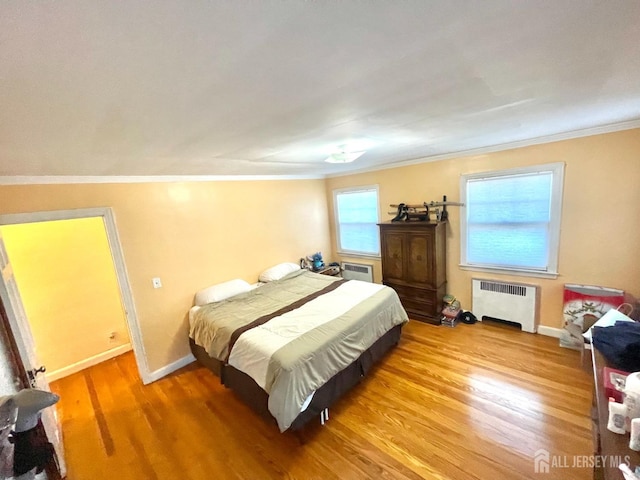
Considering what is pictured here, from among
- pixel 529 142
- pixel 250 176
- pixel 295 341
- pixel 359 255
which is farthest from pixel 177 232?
pixel 529 142

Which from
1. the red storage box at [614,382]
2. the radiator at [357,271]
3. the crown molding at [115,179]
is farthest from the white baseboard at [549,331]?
the crown molding at [115,179]

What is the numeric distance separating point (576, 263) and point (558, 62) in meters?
2.79

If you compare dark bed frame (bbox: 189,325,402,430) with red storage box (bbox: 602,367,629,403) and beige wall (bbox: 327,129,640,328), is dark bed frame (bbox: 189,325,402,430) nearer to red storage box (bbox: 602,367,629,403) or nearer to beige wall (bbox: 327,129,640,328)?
red storage box (bbox: 602,367,629,403)

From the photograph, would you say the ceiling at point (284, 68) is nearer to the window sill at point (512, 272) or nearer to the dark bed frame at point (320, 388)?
the window sill at point (512, 272)

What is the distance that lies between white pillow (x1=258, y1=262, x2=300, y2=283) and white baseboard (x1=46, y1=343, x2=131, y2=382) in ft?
7.01

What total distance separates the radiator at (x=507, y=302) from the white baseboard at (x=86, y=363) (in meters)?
4.98

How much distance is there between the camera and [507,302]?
3369mm

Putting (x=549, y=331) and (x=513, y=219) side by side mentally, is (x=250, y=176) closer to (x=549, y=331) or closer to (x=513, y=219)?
(x=513, y=219)

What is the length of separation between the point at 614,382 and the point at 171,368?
387cm

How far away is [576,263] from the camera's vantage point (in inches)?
115

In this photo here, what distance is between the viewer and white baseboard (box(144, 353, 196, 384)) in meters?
3.08

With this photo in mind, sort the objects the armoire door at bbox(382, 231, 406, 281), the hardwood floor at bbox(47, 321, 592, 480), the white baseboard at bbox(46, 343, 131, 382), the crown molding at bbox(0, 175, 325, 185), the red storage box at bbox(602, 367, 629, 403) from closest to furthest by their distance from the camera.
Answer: the red storage box at bbox(602, 367, 629, 403) < the hardwood floor at bbox(47, 321, 592, 480) < the crown molding at bbox(0, 175, 325, 185) < the white baseboard at bbox(46, 343, 131, 382) < the armoire door at bbox(382, 231, 406, 281)

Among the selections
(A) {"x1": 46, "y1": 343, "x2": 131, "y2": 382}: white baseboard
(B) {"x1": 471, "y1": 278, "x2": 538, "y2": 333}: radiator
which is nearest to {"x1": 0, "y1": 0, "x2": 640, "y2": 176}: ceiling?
(B) {"x1": 471, "y1": 278, "x2": 538, "y2": 333}: radiator

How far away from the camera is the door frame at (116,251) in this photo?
2369 mm
